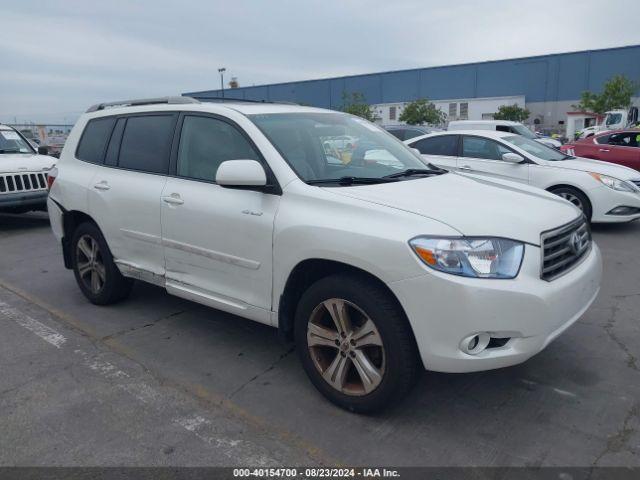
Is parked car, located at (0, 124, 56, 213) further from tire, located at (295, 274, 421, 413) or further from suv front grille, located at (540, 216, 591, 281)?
suv front grille, located at (540, 216, 591, 281)

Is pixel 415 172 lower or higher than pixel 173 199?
higher

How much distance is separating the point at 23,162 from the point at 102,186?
5.54 meters

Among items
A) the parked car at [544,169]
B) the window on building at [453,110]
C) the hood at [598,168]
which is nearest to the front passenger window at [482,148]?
the parked car at [544,169]

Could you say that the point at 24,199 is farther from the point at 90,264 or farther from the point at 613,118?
the point at 613,118

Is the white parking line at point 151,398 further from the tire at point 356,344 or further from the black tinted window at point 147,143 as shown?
the black tinted window at point 147,143

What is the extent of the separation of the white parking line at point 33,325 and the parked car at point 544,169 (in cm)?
513

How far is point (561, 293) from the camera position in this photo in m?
2.81

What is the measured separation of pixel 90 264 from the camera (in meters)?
4.94

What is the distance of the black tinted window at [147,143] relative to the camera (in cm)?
417

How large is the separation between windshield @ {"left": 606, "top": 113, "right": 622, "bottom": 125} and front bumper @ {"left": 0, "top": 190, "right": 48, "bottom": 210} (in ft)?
91.1

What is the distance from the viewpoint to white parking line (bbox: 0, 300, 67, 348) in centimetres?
427

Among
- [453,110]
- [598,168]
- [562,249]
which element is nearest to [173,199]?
[562,249]

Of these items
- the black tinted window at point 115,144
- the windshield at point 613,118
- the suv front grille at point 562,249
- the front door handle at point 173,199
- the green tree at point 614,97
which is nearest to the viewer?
the suv front grille at point 562,249

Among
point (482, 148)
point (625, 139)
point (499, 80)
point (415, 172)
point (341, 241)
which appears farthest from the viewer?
point (499, 80)
